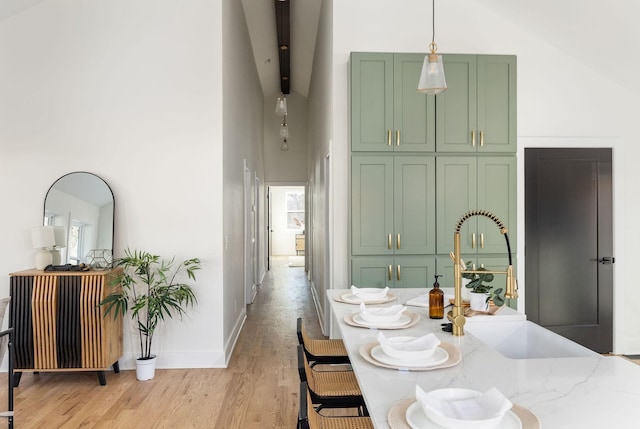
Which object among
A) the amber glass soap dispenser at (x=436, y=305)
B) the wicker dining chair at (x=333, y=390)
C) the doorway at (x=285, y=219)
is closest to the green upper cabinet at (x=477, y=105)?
the amber glass soap dispenser at (x=436, y=305)

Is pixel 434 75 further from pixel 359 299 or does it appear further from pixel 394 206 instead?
pixel 394 206

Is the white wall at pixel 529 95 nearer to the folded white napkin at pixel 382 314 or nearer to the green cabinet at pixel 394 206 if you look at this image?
the green cabinet at pixel 394 206

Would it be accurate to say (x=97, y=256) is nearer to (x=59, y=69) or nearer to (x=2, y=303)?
(x=2, y=303)

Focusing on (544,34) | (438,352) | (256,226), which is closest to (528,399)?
(438,352)

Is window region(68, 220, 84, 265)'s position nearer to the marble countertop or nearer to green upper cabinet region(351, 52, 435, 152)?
green upper cabinet region(351, 52, 435, 152)

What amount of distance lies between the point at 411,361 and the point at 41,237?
3385mm

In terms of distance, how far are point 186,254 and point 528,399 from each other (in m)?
3.27

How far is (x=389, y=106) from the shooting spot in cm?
389

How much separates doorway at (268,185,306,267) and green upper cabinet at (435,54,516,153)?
11306mm

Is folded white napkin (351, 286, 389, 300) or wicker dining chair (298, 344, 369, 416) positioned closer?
wicker dining chair (298, 344, 369, 416)

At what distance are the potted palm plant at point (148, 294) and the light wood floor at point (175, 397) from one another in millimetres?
294

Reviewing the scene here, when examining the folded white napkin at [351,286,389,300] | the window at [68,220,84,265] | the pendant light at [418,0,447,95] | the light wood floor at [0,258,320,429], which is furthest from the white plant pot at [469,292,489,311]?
the window at [68,220,84,265]

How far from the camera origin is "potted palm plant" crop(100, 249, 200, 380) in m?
3.72

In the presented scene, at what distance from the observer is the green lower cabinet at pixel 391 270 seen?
153 inches
